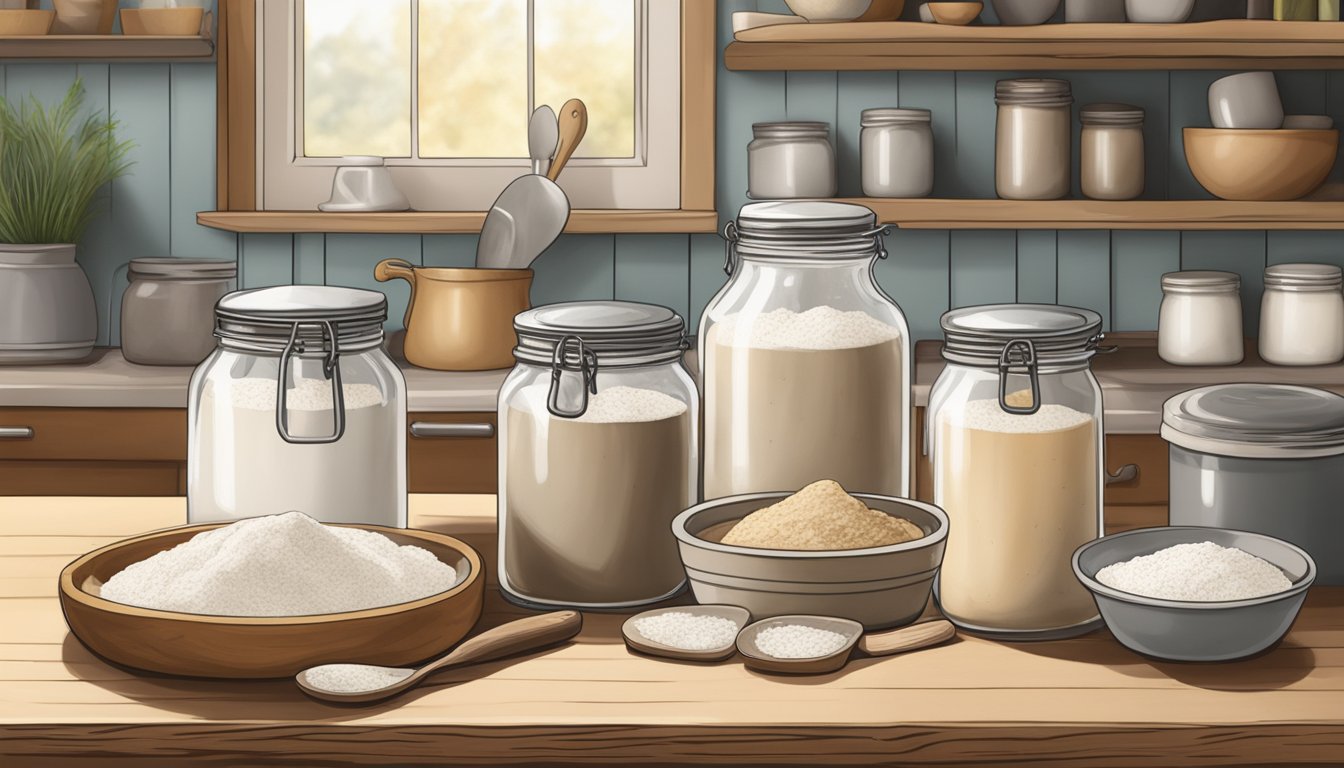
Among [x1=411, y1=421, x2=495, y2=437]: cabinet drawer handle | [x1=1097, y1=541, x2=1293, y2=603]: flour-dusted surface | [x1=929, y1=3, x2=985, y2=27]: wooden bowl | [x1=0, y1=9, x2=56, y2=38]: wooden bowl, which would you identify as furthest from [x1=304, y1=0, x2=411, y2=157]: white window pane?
[x1=1097, y1=541, x2=1293, y2=603]: flour-dusted surface

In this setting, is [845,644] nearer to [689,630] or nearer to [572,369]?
[689,630]

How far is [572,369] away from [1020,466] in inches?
13.1

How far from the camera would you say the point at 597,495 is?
1.10 m

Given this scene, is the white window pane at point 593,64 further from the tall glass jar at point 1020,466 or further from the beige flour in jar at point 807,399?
the tall glass jar at point 1020,466

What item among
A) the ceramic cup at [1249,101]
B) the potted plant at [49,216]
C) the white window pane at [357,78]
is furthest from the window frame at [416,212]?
the ceramic cup at [1249,101]

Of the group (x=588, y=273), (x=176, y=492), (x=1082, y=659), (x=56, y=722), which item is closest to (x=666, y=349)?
(x=1082, y=659)

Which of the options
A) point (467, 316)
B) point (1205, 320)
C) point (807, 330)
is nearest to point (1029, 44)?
point (1205, 320)

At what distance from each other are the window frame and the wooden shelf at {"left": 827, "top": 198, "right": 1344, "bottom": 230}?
40 centimetres

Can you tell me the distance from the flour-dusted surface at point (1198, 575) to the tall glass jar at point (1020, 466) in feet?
0.15

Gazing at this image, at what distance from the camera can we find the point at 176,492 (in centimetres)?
257

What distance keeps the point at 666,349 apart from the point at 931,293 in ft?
6.83

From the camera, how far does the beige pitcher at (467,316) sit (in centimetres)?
266

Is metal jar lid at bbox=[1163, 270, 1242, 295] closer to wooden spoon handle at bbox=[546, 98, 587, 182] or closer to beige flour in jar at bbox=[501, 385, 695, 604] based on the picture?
wooden spoon handle at bbox=[546, 98, 587, 182]

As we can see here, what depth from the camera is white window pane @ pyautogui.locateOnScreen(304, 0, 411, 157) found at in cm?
314
